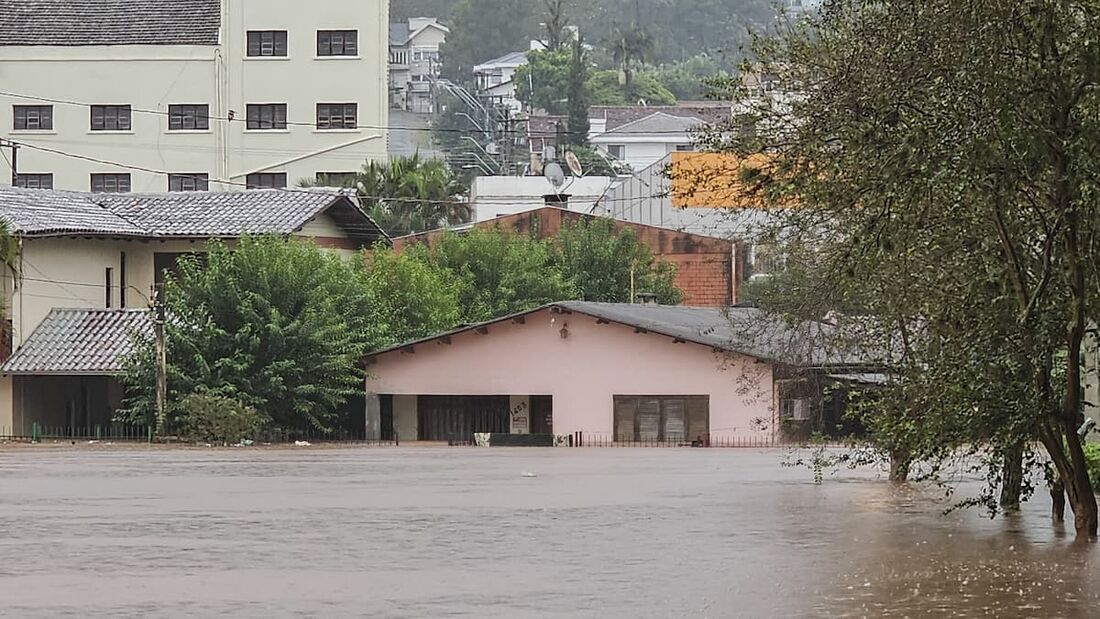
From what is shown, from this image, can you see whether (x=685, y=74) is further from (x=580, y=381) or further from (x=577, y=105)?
(x=580, y=381)

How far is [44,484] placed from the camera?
32.8 meters

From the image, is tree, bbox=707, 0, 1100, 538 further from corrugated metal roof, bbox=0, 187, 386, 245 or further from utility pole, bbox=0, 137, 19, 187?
utility pole, bbox=0, 137, 19, 187

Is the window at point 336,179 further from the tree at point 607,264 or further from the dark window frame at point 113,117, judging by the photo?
the tree at point 607,264

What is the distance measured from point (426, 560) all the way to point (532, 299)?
39.3m

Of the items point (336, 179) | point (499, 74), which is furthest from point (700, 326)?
point (499, 74)

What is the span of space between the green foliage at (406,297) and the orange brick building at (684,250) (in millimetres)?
8316

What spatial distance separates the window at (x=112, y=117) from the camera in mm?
75188

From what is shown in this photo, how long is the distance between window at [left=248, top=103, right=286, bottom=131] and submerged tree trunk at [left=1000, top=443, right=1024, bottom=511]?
5474 cm

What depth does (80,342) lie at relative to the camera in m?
51.9

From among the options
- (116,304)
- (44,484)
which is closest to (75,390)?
(116,304)

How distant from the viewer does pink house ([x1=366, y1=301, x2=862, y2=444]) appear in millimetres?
49844

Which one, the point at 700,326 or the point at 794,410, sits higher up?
the point at 700,326

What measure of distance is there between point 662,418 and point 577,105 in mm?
59978

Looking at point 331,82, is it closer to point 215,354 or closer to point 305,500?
point 215,354
